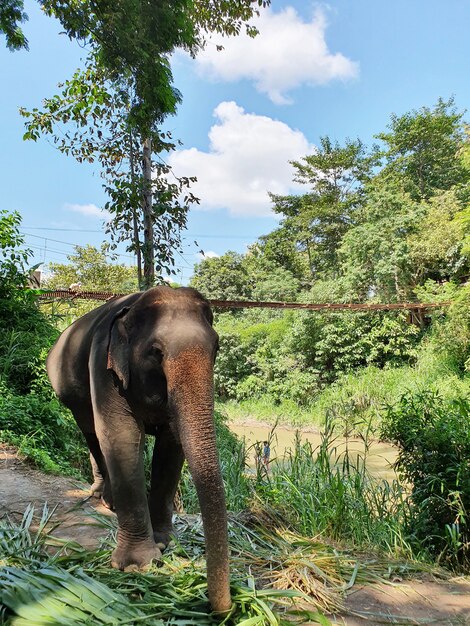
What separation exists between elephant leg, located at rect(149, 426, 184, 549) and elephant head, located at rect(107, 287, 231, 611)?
18.5 inches

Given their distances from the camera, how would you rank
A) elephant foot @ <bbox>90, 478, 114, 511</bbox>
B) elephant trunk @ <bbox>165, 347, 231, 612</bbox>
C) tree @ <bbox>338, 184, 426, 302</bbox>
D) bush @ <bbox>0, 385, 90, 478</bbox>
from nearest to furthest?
1. elephant trunk @ <bbox>165, 347, 231, 612</bbox>
2. elephant foot @ <bbox>90, 478, 114, 511</bbox>
3. bush @ <bbox>0, 385, 90, 478</bbox>
4. tree @ <bbox>338, 184, 426, 302</bbox>

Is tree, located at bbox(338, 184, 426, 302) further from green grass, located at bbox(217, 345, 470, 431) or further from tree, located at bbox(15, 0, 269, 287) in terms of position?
tree, located at bbox(15, 0, 269, 287)

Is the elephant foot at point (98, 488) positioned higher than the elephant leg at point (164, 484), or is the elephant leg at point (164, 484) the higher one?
the elephant leg at point (164, 484)

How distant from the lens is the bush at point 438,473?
13.9 feet

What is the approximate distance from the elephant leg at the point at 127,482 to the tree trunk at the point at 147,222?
3438 mm

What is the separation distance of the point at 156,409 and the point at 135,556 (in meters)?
0.81

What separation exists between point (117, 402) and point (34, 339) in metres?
5.60

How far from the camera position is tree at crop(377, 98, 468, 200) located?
22.7 metres

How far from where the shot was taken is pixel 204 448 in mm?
1975

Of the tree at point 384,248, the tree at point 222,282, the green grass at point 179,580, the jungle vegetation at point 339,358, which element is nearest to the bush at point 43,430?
the jungle vegetation at point 339,358

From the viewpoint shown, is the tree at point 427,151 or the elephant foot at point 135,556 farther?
the tree at point 427,151

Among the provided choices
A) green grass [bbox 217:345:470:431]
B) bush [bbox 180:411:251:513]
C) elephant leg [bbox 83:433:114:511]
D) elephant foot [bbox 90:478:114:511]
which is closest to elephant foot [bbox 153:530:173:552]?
elephant foot [bbox 90:478:114:511]

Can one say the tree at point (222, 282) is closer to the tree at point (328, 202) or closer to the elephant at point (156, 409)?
the tree at point (328, 202)

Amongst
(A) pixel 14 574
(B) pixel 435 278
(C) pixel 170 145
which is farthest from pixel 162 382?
(B) pixel 435 278
